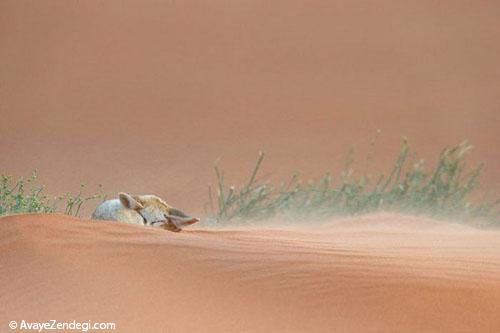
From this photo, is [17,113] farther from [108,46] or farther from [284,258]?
[284,258]

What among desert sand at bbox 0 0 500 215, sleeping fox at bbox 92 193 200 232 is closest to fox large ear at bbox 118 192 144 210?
sleeping fox at bbox 92 193 200 232

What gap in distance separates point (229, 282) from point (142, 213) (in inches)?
65.4

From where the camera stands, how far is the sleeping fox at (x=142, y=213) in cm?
542

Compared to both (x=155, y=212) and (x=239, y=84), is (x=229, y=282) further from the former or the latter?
(x=239, y=84)

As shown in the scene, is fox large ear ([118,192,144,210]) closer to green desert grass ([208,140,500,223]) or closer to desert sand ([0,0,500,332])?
green desert grass ([208,140,500,223])

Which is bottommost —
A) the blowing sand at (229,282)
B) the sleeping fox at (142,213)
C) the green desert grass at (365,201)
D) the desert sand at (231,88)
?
the blowing sand at (229,282)

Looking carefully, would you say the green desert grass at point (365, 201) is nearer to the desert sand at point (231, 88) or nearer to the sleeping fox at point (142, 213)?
the sleeping fox at point (142, 213)

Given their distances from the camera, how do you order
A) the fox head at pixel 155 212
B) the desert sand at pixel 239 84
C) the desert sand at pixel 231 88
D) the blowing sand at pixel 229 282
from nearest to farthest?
the blowing sand at pixel 229 282 < the fox head at pixel 155 212 < the desert sand at pixel 231 88 < the desert sand at pixel 239 84

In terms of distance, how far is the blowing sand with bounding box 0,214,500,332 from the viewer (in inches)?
140

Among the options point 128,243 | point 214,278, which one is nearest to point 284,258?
point 214,278

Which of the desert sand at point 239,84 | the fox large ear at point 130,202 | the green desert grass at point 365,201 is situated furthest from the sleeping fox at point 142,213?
the desert sand at point 239,84

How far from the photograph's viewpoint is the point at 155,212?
552 centimetres

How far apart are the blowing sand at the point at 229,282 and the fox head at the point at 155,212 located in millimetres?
690

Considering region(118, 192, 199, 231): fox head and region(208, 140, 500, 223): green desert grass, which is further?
region(208, 140, 500, 223): green desert grass
